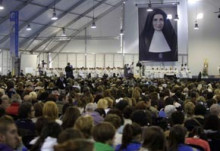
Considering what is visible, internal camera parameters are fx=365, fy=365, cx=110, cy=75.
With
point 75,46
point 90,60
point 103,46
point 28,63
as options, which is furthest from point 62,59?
point 28,63

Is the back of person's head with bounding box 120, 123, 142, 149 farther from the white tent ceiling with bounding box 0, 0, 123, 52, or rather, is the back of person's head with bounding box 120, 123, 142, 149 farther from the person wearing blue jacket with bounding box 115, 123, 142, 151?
the white tent ceiling with bounding box 0, 0, 123, 52

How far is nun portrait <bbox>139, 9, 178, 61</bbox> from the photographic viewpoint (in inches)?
1174

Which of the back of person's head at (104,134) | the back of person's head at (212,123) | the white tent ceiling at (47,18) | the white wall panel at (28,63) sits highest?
the white tent ceiling at (47,18)

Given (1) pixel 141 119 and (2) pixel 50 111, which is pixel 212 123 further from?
(2) pixel 50 111

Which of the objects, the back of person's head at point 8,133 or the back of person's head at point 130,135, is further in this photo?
the back of person's head at point 130,135

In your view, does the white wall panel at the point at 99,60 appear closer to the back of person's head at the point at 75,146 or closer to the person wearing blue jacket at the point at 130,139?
the person wearing blue jacket at the point at 130,139

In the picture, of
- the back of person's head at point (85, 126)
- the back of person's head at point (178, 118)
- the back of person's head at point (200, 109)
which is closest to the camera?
the back of person's head at point (85, 126)

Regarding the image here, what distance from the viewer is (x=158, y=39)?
97.9 feet

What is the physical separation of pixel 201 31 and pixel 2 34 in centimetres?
1593

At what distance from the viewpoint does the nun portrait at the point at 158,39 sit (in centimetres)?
2981

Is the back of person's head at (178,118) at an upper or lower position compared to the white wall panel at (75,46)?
lower

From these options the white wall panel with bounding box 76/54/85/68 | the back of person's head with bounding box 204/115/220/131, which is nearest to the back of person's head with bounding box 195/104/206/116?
the back of person's head with bounding box 204/115/220/131

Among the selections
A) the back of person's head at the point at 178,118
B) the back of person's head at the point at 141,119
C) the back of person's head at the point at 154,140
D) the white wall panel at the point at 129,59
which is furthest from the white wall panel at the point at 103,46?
the back of person's head at the point at 154,140

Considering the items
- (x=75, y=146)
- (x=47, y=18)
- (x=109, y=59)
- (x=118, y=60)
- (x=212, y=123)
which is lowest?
(x=212, y=123)
